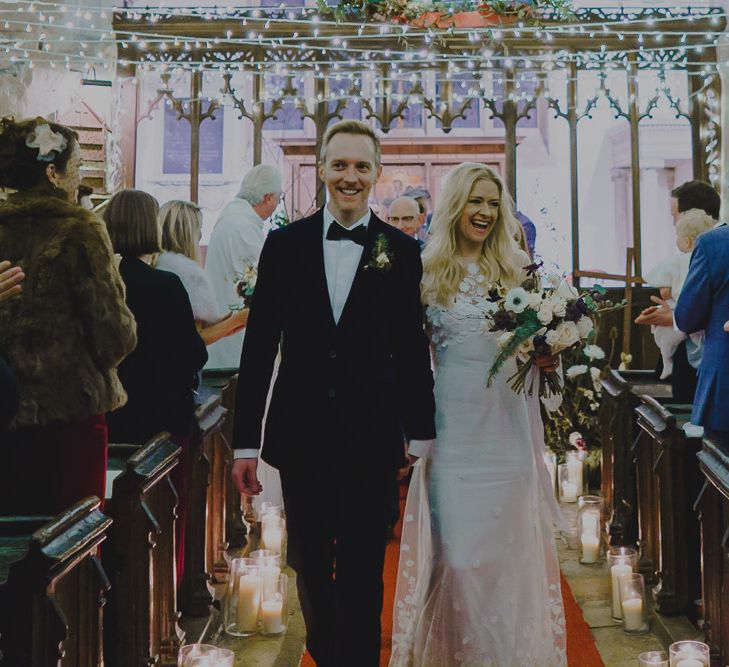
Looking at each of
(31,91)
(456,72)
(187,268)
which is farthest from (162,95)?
(187,268)

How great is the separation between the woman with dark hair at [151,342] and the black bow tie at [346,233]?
1.05m

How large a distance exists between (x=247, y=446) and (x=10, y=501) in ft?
2.20

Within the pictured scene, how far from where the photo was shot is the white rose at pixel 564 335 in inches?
122

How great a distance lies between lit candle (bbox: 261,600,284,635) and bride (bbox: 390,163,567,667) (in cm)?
68

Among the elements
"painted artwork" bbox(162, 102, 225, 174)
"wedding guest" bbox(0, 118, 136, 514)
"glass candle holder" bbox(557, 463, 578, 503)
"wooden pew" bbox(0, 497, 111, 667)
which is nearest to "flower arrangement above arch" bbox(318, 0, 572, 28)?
"painted artwork" bbox(162, 102, 225, 174)

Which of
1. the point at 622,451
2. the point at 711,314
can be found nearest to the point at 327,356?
the point at 711,314

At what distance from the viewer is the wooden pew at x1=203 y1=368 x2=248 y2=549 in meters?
4.92

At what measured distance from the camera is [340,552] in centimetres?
251

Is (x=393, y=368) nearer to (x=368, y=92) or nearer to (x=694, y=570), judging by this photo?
(x=694, y=570)

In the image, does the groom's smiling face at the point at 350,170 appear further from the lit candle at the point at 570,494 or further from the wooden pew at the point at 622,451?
the lit candle at the point at 570,494

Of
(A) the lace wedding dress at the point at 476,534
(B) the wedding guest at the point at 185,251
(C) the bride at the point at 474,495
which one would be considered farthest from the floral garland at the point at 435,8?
(A) the lace wedding dress at the point at 476,534

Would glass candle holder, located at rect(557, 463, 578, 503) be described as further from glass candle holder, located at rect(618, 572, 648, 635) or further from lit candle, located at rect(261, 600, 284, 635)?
lit candle, located at rect(261, 600, 284, 635)

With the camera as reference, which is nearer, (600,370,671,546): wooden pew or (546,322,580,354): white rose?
(546,322,580,354): white rose

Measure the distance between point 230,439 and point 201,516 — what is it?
1.01 metres
